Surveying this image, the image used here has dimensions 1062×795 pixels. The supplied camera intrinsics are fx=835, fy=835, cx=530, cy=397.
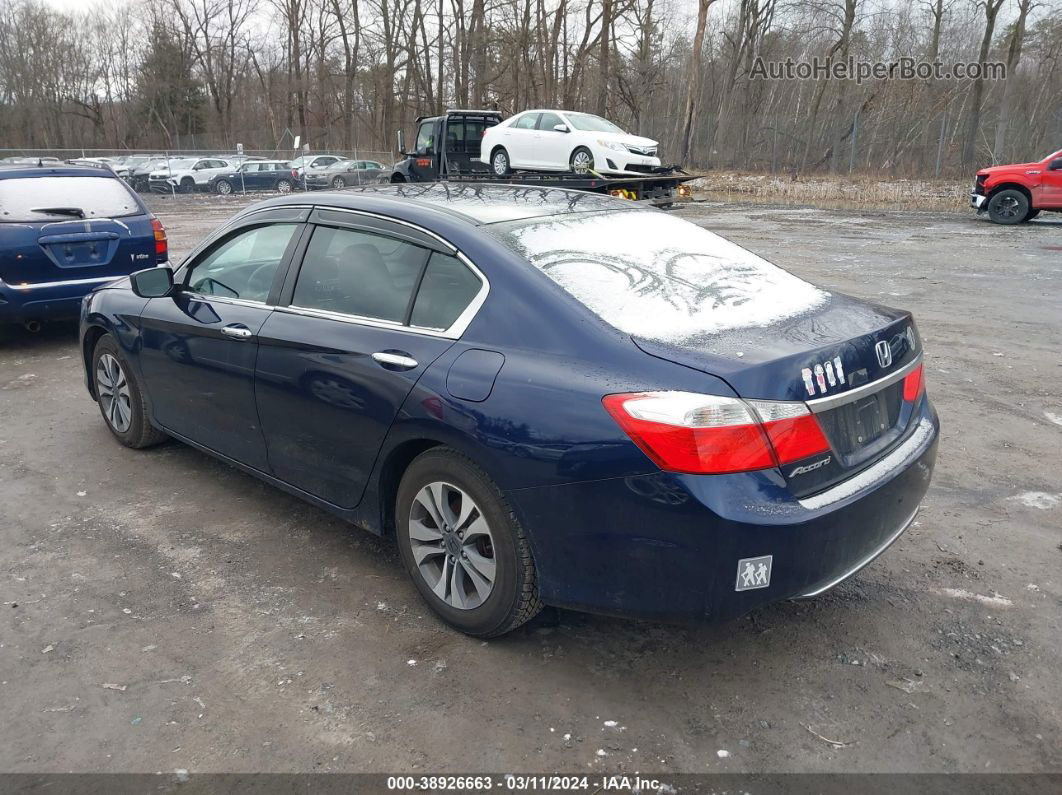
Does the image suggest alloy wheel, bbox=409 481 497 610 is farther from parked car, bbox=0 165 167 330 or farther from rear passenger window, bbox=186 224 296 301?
parked car, bbox=0 165 167 330

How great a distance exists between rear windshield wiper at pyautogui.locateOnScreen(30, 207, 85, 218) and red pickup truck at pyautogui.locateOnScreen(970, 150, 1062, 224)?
1877 cm

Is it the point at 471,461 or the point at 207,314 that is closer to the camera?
the point at 471,461

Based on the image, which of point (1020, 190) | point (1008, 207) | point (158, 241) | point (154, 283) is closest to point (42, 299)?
point (158, 241)

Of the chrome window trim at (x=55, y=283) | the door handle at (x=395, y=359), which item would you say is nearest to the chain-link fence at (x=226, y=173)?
the chrome window trim at (x=55, y=283)

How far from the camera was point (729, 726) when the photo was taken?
271 cm

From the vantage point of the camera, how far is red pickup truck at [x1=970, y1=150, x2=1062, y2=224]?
1820cm

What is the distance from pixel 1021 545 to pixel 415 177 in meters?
19.5

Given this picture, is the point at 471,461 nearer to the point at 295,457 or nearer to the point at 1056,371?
the point at 295,457

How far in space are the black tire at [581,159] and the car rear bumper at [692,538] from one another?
15.6 meters

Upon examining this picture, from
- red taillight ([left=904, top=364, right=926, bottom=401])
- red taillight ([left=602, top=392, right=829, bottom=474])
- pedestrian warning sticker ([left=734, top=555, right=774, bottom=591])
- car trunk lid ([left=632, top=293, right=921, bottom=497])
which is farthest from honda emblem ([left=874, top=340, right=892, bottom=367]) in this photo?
pedestrian warning sticker ([left=734, top=555, right=774, bottom=591])

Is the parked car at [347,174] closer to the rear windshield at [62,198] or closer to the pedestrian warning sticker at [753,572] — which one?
the rear windshield at [62,198]

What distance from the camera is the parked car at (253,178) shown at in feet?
110

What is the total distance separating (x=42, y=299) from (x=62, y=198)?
1019 mm

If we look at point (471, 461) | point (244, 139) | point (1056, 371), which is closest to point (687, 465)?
point (471, 461)
